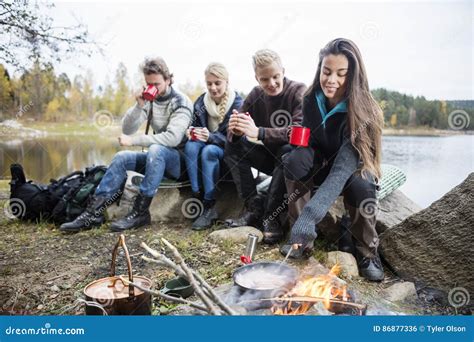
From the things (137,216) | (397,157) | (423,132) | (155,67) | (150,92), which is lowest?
(137,216)

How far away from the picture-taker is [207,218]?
2.14 meters

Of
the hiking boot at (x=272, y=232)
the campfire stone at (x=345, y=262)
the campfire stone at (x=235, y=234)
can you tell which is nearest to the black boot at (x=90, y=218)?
the campfire stone at (x=235, y=234)

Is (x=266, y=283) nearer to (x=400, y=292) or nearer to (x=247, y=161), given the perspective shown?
(x=400, y=292)

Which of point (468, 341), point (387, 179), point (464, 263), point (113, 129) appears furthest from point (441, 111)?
point (113, 129)

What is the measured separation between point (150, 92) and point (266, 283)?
1255 mm

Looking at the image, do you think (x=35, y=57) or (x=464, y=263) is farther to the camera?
(x=35, y=57)

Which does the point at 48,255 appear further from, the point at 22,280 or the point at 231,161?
the point at 231,161

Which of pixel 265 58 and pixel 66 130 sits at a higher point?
pixel 265 58

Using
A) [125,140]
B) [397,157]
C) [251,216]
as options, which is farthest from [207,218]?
[397,157]

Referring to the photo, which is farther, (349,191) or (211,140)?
(211,140)

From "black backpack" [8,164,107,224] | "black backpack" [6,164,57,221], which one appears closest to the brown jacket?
"black backpack" [8,164,107,224]

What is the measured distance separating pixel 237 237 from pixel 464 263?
91cm

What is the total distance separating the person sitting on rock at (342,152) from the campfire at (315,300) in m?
0.16

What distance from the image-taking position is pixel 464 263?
1.47 meters
